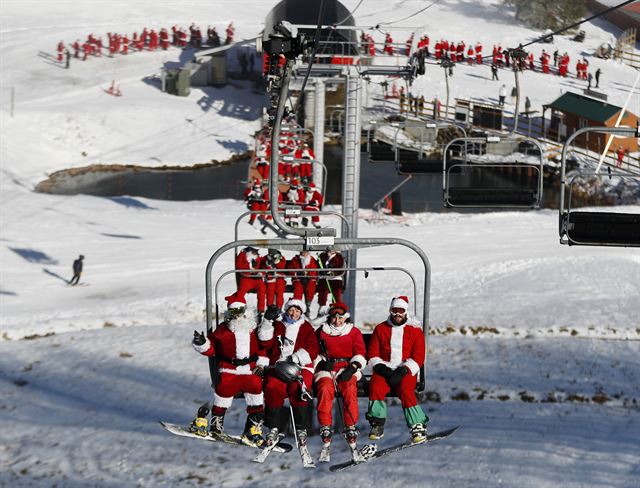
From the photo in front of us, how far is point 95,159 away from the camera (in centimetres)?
3625

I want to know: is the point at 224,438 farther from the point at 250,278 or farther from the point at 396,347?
the point at 250,278

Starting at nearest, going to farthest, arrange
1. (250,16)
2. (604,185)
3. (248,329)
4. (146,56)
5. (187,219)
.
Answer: (248,329), (187,219), (604,185), (146,56), (250,16)

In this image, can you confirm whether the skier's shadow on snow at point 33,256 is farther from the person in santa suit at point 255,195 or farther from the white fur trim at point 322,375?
the white fur trim at point 322,375

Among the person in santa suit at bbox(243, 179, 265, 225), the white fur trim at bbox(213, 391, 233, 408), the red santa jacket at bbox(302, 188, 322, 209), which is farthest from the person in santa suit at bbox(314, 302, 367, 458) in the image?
the person in santa suit at bbox(243, 179, 265, 225)

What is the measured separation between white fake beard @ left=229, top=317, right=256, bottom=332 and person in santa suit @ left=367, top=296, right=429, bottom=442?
3.99ft

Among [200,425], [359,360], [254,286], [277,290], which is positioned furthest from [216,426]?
[277,290]

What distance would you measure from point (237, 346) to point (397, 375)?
5.13 feet

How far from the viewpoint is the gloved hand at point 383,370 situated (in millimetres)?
8375

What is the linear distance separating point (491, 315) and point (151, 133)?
78.6 feet

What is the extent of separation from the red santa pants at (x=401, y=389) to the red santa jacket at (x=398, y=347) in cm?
10

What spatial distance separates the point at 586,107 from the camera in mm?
37219

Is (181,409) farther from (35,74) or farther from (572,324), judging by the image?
(35,74)

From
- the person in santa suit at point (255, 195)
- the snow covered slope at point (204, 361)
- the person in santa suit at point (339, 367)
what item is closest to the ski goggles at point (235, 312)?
the person in santa suit at point (339, 367)

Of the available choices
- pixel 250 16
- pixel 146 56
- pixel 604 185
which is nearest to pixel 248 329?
pixel 604 185
